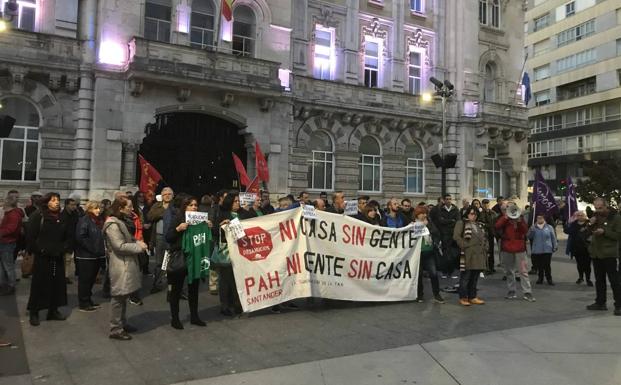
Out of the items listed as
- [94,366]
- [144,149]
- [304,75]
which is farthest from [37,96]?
[94,366]

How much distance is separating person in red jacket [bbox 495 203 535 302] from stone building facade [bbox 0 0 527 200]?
39.0ft

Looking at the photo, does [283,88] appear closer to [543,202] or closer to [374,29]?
[374,29]

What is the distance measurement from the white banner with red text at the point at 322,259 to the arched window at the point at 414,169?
1682cm

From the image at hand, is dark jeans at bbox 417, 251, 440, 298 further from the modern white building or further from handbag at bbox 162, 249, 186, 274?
the modern white building

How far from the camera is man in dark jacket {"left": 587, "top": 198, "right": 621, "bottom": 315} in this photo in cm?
897

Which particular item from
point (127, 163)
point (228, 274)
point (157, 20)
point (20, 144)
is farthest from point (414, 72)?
point (228, 274)

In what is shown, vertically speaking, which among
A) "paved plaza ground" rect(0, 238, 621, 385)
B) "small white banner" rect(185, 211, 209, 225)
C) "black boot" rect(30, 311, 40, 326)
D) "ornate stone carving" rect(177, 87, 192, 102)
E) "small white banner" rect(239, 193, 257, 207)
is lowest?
"paved plaza ground" rect(0, 238, 621, 385)

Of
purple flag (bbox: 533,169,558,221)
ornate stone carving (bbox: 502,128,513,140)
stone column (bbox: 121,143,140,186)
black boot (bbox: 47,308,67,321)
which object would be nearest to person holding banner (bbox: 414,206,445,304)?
purple flag (bbox: 533,169,558,221)

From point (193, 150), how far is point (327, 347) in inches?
581

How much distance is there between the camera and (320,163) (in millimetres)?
23531

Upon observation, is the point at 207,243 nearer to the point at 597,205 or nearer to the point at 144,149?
the point at 597,205

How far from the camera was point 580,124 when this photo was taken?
5469cm

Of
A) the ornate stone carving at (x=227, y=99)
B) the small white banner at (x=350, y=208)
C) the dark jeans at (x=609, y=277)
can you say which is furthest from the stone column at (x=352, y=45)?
the dark jeans at (x=609, y=277)

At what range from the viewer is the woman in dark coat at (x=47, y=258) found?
7426 mm
